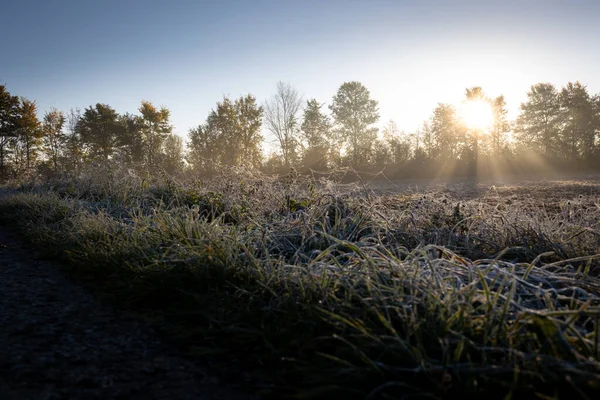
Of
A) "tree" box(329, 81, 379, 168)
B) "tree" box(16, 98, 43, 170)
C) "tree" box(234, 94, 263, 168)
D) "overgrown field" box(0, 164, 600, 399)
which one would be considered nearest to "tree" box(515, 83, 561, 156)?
"tree" box(329, 81, 379, 168)

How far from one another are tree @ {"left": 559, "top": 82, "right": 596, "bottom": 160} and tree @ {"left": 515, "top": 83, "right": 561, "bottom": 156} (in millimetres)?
484

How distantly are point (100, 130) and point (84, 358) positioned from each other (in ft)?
101

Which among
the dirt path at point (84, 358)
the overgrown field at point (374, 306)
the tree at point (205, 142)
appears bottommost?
the dirt path at point (84, 358)

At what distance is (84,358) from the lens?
1.30m

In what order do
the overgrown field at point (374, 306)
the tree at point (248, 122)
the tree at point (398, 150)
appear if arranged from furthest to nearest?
the tree at point (248, 122), the tree at point (398, 150), the overgrown field at point (374, 306)

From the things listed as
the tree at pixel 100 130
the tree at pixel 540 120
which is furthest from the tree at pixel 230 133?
the tree at pixel 540 120

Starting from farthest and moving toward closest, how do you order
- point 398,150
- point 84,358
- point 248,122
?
point 248,122 < point 398,150 < point 84,358

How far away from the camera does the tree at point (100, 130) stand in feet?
88.6

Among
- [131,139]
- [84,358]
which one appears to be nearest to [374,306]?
[84,358]

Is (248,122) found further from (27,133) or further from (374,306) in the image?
(374,306)

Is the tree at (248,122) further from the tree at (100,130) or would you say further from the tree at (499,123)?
the tree at (499,123)

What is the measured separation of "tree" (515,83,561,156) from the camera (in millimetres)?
27031

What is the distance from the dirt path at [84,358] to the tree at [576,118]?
3056cm

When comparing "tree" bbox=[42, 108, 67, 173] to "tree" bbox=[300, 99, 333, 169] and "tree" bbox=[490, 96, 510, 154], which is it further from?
"tree" bbox=[490, 96, 510, 154]
